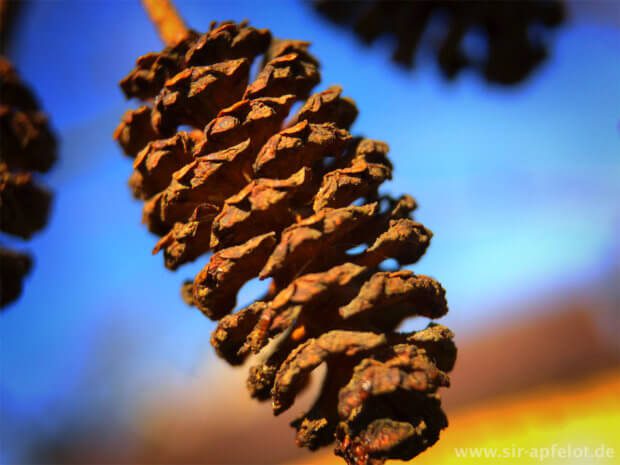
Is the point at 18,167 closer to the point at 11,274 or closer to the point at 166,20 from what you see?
the point at 11,274

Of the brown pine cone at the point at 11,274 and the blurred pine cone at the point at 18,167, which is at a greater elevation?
the blurred pine cone at the point at 18,167

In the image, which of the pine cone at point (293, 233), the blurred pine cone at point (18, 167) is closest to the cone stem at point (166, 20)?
the pine cone at point (293, 233)

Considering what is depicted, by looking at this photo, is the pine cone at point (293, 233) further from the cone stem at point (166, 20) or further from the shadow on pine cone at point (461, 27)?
the shadow on pine cone at point (461, 27)

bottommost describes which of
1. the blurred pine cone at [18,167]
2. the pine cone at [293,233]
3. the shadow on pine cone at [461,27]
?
the pine cone at [293,233]

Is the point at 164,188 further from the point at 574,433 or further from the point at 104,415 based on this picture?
the point at 104,415

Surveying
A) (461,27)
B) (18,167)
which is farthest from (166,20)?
(461,27)

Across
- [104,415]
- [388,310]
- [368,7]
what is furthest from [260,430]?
[368,7]
